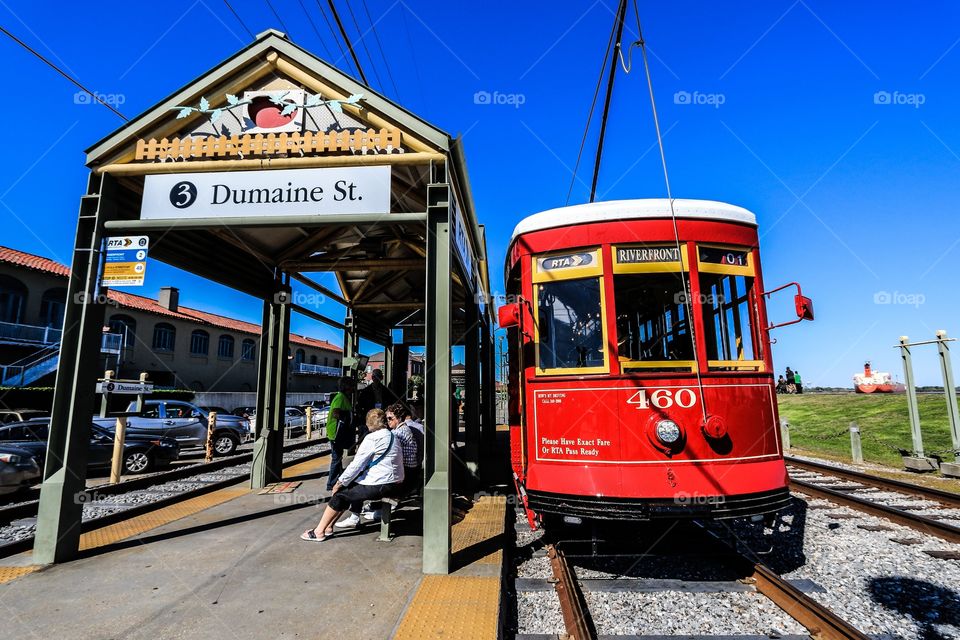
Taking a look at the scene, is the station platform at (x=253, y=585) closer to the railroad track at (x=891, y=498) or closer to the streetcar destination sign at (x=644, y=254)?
the streetcar destination sign at (x=644, y=254)

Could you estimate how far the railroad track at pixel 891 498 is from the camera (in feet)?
18.8

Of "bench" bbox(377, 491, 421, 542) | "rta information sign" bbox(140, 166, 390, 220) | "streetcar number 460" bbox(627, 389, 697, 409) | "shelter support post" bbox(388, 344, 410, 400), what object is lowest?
"bench" bbox(377, 491, 421, 542)

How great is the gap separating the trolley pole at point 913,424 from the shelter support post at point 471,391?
344 inches

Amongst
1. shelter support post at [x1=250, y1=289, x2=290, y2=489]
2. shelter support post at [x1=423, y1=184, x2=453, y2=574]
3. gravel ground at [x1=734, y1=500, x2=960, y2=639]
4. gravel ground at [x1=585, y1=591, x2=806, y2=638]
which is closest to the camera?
gravel ground at [x1=585, y1=591, x2=806, y2=638]

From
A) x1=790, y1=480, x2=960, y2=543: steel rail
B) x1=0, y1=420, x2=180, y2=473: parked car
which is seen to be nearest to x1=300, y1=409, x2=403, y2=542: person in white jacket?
x1=790, y1=480, x2=960, y2=543: steel rail

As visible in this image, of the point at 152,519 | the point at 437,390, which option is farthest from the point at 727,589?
the point at 152,519

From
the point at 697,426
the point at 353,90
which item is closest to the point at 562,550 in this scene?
the point at 697,426

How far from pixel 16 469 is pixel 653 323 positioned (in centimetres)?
952

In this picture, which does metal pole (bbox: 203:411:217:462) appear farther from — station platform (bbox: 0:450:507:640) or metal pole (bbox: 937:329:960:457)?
metal pole (bbox: 937:329:960:457)

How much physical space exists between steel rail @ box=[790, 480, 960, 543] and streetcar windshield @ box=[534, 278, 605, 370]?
4502mm

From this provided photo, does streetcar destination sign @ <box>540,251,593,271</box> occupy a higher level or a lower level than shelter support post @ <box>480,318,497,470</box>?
higher

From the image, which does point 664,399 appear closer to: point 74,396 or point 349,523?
point 349,523

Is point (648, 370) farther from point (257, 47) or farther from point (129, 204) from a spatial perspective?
point (129, 204)

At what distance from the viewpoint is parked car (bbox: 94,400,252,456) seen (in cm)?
1264
